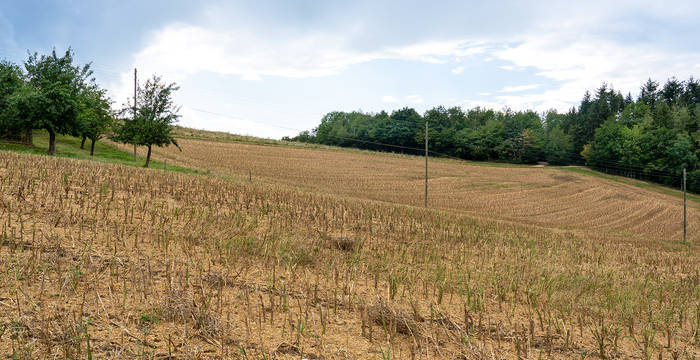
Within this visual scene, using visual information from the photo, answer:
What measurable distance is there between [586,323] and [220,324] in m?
5.47

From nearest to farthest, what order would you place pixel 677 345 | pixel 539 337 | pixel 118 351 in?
1. pixel 118 351
2. pixel 539 337
3. pixel 677 345

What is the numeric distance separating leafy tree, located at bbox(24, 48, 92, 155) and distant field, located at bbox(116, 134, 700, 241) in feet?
35.3

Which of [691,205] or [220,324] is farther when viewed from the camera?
[691,205]

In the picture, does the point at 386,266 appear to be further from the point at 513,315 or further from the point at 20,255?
the point at 20,255

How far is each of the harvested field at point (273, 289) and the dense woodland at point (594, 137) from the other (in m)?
82.1

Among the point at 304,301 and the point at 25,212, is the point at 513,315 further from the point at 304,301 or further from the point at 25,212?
the point at 25,212

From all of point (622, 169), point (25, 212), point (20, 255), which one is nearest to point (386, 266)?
point (20, 255)

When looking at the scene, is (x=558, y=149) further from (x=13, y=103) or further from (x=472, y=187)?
(x=13, y=103)

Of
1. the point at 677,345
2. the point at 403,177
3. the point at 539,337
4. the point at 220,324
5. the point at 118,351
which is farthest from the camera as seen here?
the point at 403,177

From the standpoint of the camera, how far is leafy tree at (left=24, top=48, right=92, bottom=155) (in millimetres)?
35875

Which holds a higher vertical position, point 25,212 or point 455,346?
point 25,212

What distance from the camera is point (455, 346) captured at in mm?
4746

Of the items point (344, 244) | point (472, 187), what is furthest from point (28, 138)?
point (472, 187)

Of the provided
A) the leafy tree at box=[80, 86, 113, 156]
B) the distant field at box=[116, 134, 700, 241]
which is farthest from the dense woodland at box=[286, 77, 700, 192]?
the leafy tree at box=[80, 86, 113, 156]
